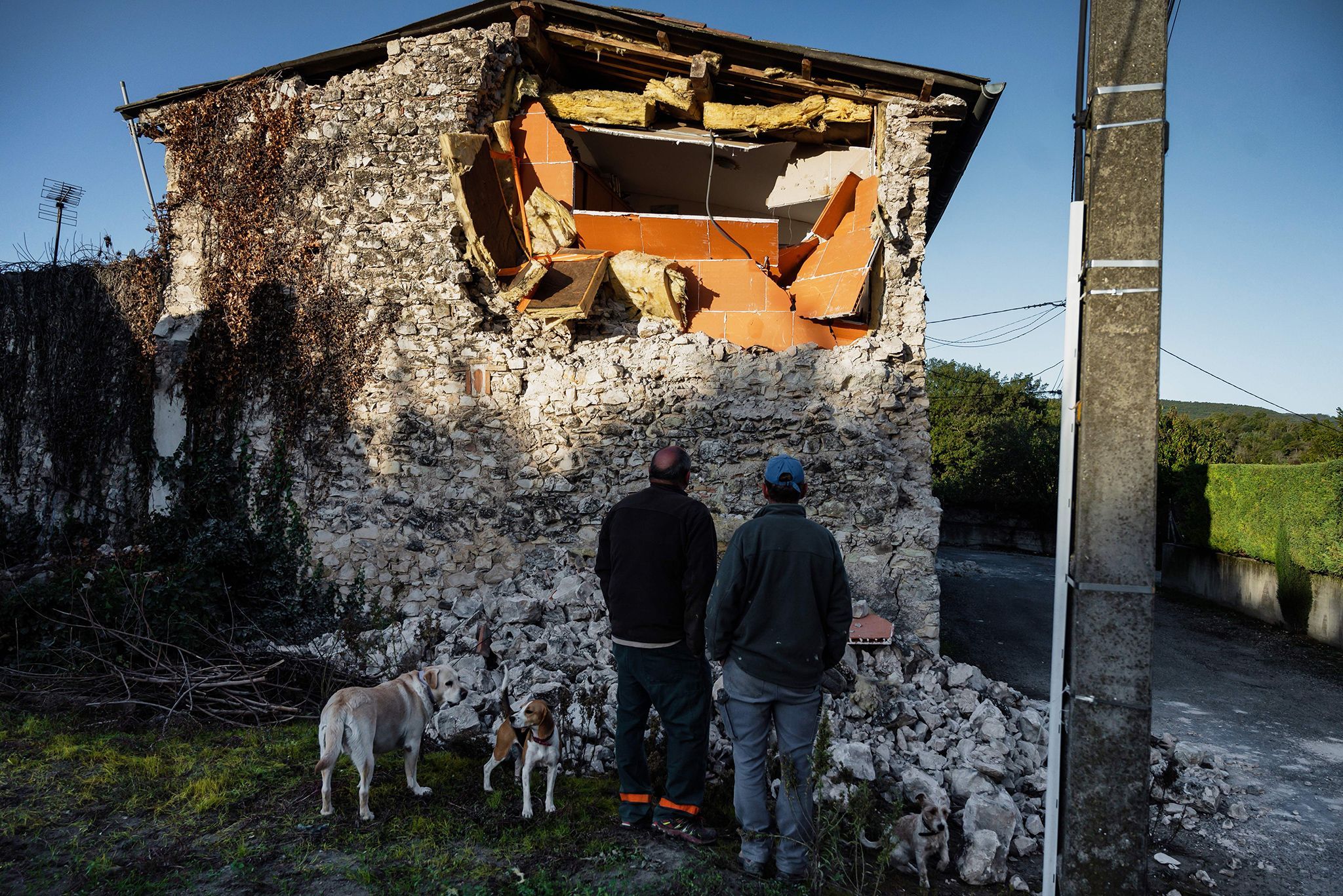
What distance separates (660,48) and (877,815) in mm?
8158

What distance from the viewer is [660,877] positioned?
11.3ft

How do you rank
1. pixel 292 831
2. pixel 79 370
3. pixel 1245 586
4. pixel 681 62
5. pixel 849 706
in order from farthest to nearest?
pixel 1245 586 < pixel 79 370 < pixel 681 62 < pixel 849 706 < pixel 292 831

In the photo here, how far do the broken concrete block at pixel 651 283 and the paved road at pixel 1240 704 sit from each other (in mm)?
5266

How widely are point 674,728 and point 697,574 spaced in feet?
2.82

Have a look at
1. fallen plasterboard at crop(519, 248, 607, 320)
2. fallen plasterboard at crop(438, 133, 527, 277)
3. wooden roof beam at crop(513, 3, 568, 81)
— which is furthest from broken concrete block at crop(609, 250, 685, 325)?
wooden roof beam at crop(513, 3, 568, 81)

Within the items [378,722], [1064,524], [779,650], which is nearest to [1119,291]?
[1064,524]

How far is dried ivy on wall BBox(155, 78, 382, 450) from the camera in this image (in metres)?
8.16

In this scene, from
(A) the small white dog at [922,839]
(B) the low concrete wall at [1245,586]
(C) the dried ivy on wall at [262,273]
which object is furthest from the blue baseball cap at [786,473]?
(B) the low concrete wall at [1245,586]

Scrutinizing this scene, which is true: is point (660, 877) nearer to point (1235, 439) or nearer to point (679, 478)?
point (679, 478)

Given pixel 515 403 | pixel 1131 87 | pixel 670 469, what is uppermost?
pixel 1131 87

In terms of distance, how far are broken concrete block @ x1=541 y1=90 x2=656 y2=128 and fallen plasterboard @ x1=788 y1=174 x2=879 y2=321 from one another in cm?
255

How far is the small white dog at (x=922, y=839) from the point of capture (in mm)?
3840

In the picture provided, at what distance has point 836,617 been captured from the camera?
353 centimetres

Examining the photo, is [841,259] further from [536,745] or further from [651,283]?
[536,745]
